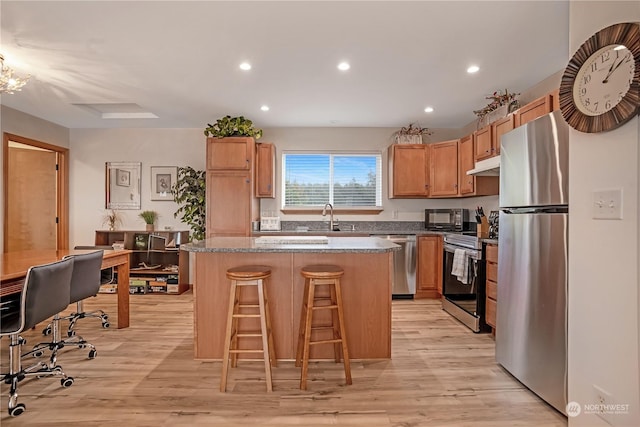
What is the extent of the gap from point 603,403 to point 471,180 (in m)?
3.07

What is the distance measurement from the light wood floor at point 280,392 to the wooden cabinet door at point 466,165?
2.04 metres

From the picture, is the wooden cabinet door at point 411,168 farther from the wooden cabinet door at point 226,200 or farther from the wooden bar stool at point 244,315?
the wooden bar stool at point 244,315

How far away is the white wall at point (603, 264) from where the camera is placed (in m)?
1.43

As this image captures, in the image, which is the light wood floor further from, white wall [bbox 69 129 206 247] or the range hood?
white wall [bbox 69 129 206 247]

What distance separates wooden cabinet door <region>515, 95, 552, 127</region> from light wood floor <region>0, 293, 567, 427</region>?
2.06 m

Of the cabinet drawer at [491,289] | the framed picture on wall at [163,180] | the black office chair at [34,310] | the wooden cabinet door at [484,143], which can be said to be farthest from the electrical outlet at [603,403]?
the framed picture on wall at [163,180]

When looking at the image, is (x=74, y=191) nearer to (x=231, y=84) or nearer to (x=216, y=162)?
(x=216, y=162)

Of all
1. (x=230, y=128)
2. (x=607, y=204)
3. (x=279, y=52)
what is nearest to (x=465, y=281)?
(x=607, y=204)

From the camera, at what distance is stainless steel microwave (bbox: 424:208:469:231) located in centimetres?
498

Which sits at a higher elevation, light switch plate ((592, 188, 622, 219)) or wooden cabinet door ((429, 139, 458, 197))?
wooden cabinet door ((429, 139, 458, 197))

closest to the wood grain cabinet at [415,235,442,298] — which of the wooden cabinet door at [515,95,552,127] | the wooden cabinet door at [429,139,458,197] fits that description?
the wooden cabinet door at [429,139,458,197]

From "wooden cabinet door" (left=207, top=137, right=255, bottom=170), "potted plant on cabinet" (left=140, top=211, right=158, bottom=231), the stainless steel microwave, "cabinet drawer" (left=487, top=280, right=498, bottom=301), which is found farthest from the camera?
"potted plant on cabinet" (left=140, top=211, right=158, bottom=231)

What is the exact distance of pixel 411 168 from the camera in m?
4.93

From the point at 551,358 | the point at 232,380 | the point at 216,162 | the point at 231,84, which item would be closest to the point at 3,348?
the point at 232,380
